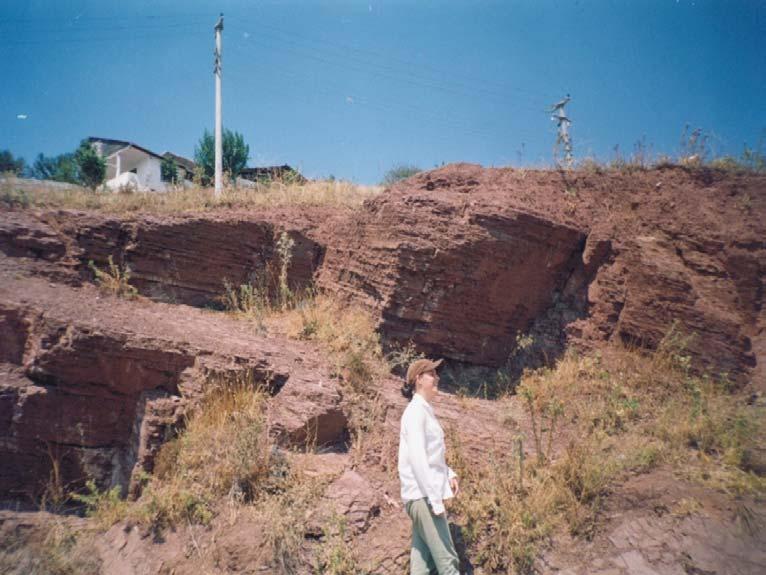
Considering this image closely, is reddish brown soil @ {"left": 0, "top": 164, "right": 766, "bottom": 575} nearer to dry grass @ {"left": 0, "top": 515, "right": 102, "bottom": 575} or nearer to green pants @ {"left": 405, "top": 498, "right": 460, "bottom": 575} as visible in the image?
dry grass @ {"left": 0, "top": 515, "right": 102, "bottom": 575}

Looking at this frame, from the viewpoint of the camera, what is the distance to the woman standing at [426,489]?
331 cm

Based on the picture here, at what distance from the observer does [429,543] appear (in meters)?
3.33

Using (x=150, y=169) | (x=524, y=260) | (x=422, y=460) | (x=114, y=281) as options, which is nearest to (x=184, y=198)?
(x=114, y=281)

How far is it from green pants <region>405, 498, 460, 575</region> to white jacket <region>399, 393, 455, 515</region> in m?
0.10

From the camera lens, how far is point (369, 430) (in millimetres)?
4996

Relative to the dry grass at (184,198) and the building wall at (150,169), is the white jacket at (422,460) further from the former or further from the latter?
the building wall at (150,169)

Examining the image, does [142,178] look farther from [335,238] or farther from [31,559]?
[31,559]

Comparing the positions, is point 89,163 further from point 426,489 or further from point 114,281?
point 426,489

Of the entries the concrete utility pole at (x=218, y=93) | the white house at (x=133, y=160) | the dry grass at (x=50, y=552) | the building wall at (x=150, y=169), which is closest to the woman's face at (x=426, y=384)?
the dry grass at (x=50, y=552)

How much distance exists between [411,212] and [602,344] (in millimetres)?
3134

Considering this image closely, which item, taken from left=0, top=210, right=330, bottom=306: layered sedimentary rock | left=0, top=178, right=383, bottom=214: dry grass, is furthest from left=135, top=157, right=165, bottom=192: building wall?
left=0, top=210, right=330, bottom=306: layered sedimentary rock

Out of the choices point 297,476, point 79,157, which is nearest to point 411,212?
point 297,476

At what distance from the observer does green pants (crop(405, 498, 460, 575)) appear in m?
3.29

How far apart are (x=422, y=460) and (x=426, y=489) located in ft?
0.67
